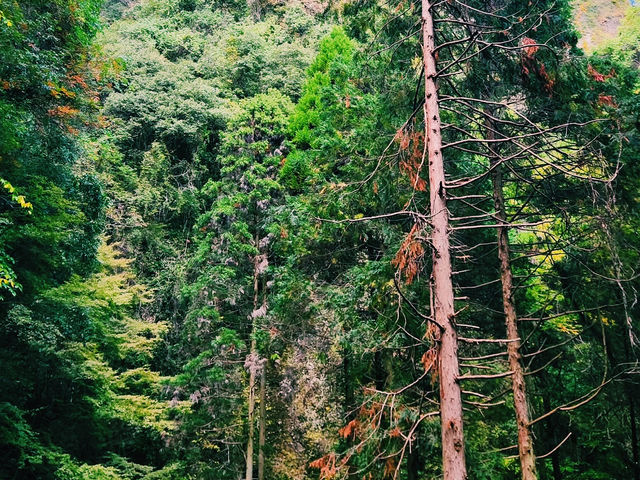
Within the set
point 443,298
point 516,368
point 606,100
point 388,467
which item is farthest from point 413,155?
point 606,100

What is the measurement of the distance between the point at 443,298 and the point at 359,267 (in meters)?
5.58

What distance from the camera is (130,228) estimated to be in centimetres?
1781

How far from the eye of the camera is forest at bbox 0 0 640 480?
4293 millimetres

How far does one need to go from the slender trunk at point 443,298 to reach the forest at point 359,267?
2cm

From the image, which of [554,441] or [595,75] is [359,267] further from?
[554,441]

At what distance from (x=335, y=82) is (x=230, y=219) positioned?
603 centimetres

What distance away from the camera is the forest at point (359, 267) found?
4293mm

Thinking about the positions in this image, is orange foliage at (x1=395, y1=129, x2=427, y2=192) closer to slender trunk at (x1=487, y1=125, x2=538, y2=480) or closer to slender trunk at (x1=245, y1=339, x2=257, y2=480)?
slender trunk at (x1=487, y1=125, x2=538, y2=480)

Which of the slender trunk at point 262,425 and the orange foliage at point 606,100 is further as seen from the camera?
the slender trunk at point 262,425

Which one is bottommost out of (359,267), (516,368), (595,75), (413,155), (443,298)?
(516,368)

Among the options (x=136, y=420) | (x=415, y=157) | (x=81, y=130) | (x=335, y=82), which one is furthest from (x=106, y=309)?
(x=415, y=157)

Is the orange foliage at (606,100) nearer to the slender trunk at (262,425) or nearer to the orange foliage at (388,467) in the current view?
the orange foliage at (388,467)

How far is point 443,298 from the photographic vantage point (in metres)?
3.31

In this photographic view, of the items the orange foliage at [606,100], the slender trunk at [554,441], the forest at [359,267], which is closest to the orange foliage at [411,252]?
the forest at [359,267]
